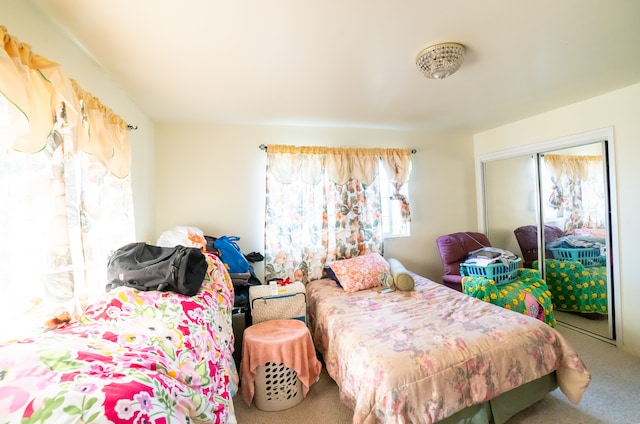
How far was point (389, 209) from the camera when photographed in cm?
327

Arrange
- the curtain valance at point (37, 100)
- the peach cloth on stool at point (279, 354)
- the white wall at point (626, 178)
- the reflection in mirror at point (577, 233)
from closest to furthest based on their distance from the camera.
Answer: the curtain valance at point (37, 100)
the peach cloth on stool at point (279, 354)
the white wall at point (626, 178)
the reflection in mirror at point (577, 233)

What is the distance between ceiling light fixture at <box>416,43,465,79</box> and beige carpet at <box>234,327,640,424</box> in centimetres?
228

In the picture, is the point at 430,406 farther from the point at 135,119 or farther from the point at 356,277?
the point at 135,119

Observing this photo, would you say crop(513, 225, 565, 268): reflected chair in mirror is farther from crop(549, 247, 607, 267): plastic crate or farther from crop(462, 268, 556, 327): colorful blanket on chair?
crop(462, 268, 556, 327): colorful blanket on chair

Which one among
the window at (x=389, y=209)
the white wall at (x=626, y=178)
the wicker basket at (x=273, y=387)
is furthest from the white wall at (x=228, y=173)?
the white wall at (x=626, y=178)

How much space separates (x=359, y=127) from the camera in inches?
121

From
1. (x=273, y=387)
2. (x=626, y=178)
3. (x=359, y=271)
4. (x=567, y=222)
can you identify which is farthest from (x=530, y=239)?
(x=273, y=387)

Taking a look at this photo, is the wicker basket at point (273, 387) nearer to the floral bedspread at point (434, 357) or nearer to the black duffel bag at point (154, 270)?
the floral bedspread at point (434, 357)

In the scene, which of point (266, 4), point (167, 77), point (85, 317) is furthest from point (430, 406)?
point (167, 77)

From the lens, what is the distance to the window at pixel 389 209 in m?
3.22

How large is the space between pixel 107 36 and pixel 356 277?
2506 millimetres

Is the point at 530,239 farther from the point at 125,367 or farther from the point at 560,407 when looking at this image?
the point at 125,367

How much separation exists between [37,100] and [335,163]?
2.35 metres

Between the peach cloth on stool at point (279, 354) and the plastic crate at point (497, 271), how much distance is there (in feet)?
6.16
